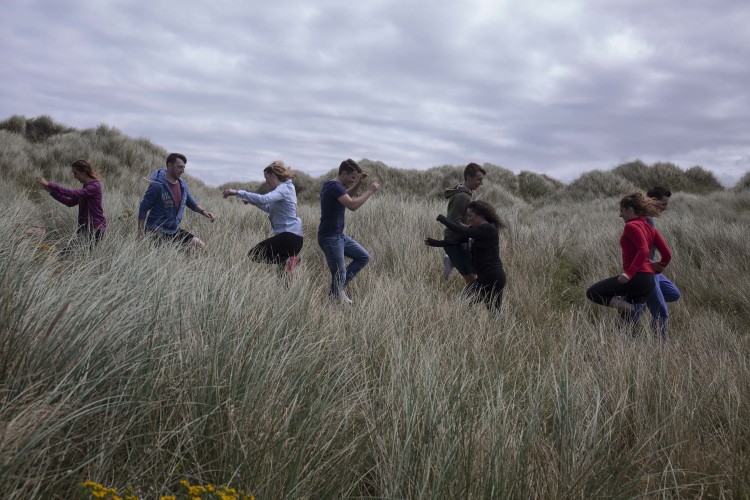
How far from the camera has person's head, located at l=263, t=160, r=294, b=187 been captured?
22.1 ft

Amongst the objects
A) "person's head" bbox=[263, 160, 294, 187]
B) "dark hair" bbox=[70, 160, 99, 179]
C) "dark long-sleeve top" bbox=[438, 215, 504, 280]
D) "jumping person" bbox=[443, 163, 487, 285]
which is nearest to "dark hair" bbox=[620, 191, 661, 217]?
"dark long-sleeve top" bbox=[438, 215, 504, 280]

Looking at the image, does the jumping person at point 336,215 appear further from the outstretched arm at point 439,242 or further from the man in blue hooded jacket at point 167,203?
the man in blue hooded jacket at point 167,203

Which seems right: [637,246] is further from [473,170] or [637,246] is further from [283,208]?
[283,208]

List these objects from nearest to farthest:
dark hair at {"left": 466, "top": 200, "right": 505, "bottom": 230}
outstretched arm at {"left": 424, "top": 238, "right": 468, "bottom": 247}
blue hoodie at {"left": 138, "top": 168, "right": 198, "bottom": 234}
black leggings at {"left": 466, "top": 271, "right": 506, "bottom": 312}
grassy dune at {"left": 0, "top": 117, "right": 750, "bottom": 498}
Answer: grassy dune at {"left": 0, "top": 117, "right": 750, "bottom": 498}, black leggings at {"left": 466, "top": 271, "right": 506, "bottom": 312}, dark hair at {"left": 466, "top": 200, "right": 505, "bottom": 230}, outstretched arm at {"left": 424, "top": 238, "right": 468, "bottom": 247}, blue hoodie at {"left": 138, "top": 168, "right": 198, "bottom": 234}

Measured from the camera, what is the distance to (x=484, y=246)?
20.1 ft

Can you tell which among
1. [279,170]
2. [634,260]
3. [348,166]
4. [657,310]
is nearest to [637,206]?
[634,260]

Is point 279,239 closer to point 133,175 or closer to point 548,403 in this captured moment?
point 548,403

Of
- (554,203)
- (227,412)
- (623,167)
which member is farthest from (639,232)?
(623,167)

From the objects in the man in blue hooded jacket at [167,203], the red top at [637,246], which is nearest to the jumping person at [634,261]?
the red top at [637,246]

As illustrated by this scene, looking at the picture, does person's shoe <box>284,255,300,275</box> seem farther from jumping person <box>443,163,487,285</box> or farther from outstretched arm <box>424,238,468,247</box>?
jumping person <box>443,163,487,285</box>

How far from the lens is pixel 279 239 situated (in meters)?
6.64

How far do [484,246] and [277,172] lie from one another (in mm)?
2621

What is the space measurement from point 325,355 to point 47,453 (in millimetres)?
1830

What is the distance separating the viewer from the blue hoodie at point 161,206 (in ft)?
→ 23.1
